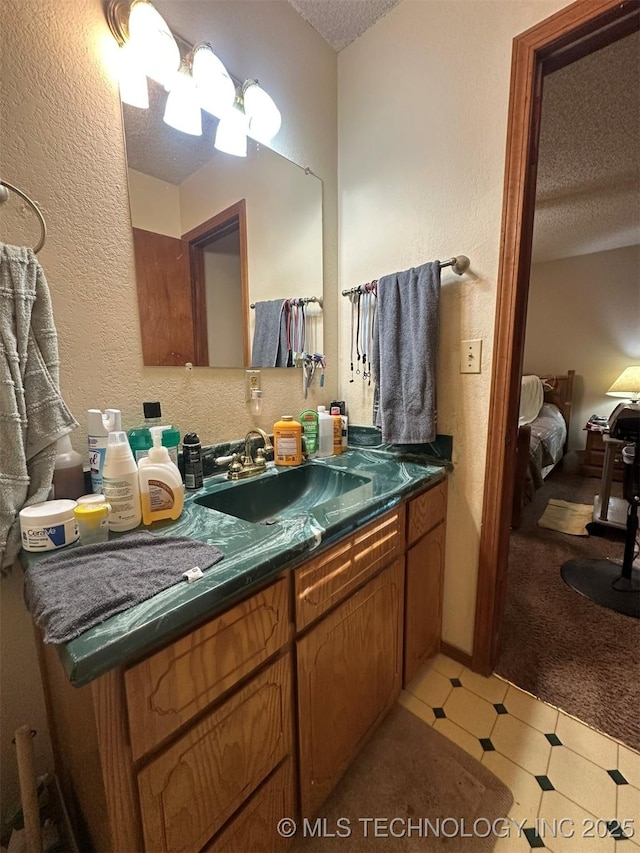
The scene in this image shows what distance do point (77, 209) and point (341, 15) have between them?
1.30m

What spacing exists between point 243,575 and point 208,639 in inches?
4.4

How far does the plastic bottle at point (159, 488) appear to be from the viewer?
77 cm

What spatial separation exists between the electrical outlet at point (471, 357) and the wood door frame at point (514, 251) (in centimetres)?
6

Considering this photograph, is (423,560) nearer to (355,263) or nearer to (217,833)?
(217,833)

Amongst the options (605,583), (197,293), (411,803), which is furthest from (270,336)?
(605,583)

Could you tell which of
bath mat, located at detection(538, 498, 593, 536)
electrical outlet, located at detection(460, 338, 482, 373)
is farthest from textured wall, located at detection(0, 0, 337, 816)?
bath mat, located at detection(538, 498, 593, 536)

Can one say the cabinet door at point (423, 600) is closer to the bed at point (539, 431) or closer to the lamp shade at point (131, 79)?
the bed at point (539, 431)

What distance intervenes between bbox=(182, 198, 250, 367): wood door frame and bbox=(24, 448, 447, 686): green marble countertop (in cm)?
45

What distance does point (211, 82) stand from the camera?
3.31 ft

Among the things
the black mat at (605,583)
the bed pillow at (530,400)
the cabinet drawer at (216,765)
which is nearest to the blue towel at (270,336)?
the cabinet drawer at (216,765)

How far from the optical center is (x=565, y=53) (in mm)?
1003

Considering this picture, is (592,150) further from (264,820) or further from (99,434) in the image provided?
(264,820)

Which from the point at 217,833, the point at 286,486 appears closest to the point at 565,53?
the point at 286,486

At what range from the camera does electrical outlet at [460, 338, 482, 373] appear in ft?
3.96
